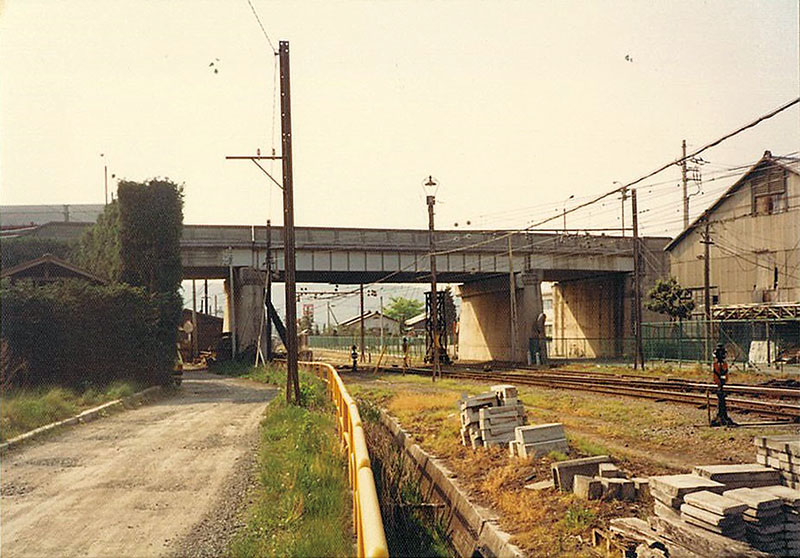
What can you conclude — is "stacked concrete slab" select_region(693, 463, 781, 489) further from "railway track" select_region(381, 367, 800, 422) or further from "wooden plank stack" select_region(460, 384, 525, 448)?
"railway track" select_region(381, 367, 800, 422)

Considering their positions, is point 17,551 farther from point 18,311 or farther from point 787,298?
point 787,298

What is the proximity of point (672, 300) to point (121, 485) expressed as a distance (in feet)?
133

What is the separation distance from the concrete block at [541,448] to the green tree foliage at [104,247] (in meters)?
22.8

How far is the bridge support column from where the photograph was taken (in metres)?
50.4

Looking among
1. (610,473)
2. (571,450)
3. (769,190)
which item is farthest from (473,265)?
(610,473)

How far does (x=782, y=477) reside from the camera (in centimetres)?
891

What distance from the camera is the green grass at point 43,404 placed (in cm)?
1509

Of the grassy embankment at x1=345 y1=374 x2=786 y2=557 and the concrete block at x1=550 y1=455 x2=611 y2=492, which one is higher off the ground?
the concrete block at x1=550 y1=455 x2=611 y2=492

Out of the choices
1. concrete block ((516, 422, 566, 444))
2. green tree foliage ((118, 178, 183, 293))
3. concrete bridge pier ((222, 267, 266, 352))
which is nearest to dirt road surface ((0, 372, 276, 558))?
concrete block ((516, 422, 566, 444))

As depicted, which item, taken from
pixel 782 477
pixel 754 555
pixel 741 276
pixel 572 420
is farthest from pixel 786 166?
pixel 754 555

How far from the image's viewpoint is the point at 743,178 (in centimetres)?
4288

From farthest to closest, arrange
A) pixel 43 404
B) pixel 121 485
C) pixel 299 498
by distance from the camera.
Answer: pixel 43 404 < pixel 121 485 < pixel 299 498

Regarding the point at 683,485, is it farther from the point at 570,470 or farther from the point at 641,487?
the point at 570,470

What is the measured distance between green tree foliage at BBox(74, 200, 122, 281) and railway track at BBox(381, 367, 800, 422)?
16438 mm
